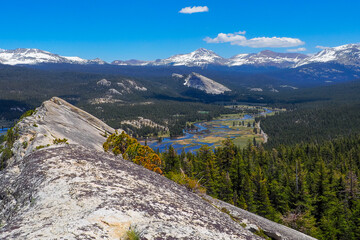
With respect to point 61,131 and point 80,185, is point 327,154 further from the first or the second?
point 80,185

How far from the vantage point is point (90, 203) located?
490 inches

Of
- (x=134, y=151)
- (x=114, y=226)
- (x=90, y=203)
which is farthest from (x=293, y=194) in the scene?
(x=114, y=226)

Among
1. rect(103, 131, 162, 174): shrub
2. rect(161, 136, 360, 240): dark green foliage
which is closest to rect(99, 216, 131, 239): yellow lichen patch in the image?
rect(103, 131, 162, 174): shrub

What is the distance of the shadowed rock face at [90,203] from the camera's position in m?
10.7

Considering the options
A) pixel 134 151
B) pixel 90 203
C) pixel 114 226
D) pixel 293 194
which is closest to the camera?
pixel 114 226

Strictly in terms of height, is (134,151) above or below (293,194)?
above

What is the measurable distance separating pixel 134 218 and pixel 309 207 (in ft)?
228

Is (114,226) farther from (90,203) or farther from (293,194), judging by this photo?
(293,194)

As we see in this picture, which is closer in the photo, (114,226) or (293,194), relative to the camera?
(114,226)

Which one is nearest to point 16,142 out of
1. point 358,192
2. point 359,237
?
point 359,237

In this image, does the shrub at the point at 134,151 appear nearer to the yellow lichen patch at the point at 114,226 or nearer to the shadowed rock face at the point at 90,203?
the shadowed rock face at the point at 90,203

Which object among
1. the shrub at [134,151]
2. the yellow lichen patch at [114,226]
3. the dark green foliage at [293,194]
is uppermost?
the yellow lichen patch at [114,226]

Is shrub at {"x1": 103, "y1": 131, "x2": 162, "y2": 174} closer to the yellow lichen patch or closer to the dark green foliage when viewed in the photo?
the dark green foliage

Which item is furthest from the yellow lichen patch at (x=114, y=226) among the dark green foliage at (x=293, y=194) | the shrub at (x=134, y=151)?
the dark green foliage at (x=293, y=194)
